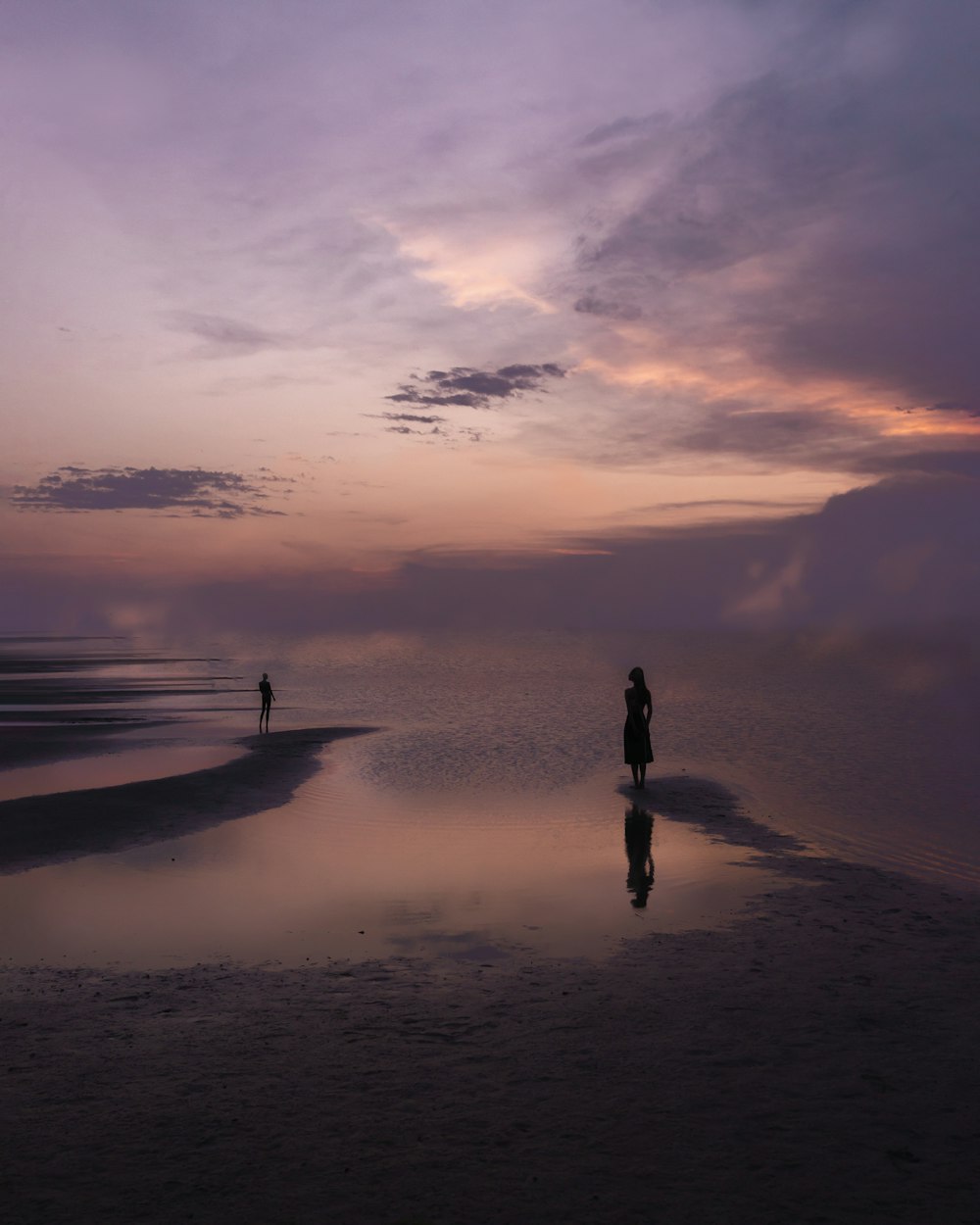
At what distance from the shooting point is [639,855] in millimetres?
17453

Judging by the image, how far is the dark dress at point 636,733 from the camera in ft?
79.2

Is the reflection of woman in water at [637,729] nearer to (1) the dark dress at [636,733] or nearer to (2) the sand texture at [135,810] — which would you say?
(1) the dark dress at [636,733]

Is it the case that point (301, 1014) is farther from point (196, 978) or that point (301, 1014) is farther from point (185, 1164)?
point (185, 1164)

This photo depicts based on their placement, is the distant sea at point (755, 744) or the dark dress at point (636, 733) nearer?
the distant sea at point (755, 744)

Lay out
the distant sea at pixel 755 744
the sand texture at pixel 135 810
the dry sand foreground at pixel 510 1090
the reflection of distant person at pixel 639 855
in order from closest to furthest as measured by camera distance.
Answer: the dry sand foreground at pixel 510 1090, the reflection of distant person at pixel 639 855, the sand texture at pixel 135 810, the distant sea at pixel 755 744

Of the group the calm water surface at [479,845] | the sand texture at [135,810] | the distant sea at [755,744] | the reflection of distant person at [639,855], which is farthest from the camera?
the distant sea at [755,744]

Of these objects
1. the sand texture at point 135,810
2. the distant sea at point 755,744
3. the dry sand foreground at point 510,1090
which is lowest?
the distant sea at point 755,744

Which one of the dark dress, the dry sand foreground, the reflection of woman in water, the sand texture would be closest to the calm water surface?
the sand texture

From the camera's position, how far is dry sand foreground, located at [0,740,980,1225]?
6227mm

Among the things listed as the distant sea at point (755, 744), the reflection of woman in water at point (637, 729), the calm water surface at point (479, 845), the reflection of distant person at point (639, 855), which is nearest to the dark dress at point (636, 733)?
the reflection of woman in water at point (637, 729)

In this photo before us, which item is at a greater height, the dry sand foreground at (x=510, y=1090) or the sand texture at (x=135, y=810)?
the dry sand foreground at (x=510, y=1090)

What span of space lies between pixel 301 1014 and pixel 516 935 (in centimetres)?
384

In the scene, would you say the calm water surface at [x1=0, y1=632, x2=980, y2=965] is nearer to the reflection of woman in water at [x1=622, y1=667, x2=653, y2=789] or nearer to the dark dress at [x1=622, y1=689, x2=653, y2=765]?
the reflection of woman in water at [x1=622, y1=667, x2=653, y2=789]

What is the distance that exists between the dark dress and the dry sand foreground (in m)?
12.4
